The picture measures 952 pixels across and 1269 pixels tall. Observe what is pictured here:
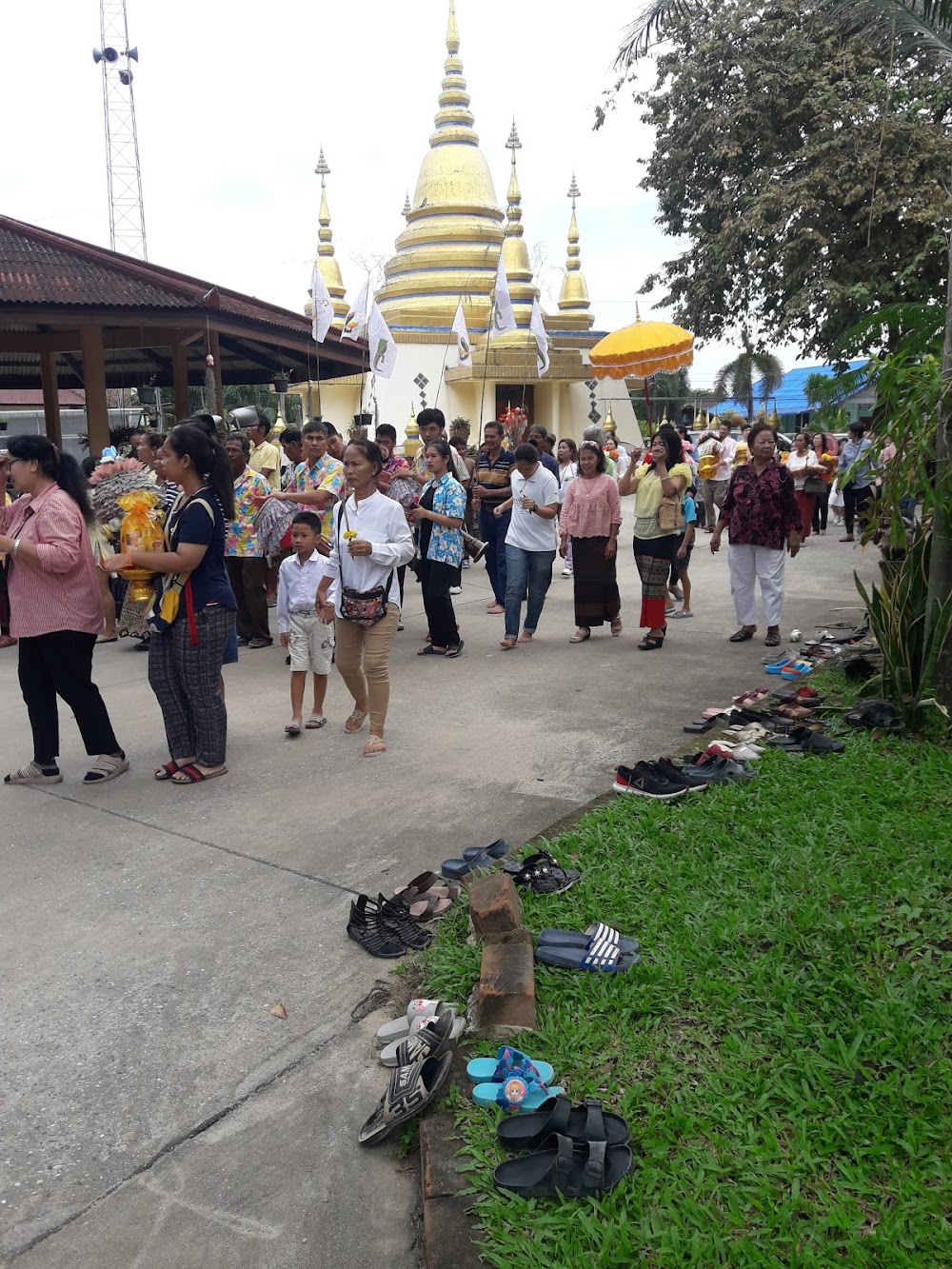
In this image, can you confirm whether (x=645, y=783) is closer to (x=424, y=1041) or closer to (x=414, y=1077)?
(x=424, y=1041)

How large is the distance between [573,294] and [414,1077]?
33202mm

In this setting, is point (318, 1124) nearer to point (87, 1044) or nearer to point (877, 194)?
point (87, 1044)

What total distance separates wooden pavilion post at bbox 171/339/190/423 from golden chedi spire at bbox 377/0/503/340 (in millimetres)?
12851

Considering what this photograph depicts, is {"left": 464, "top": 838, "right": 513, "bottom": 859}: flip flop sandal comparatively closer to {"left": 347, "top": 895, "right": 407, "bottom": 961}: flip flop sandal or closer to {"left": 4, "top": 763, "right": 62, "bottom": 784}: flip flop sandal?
{"left": 347, "top": 895, "right": 407, "bottom": 961}: flip flop sandal

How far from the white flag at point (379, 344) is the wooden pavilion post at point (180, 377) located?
2.79 meters

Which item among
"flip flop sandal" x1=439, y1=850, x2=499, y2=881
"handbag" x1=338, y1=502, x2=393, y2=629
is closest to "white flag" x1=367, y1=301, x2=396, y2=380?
"handbag" x1=338, y1=502, x2=393, y2=629

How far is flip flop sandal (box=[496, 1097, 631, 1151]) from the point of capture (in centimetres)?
227

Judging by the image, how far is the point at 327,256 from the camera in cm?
3331

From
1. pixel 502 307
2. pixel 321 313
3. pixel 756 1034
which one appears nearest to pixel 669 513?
pixel 756 1034

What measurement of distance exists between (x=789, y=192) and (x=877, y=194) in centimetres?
159

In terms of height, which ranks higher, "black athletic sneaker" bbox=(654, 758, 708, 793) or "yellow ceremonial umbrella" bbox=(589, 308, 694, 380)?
"yellow ceremonial umbrella" bbox=(589, 308, 694, 380)

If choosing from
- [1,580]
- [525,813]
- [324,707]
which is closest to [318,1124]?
[525,813]

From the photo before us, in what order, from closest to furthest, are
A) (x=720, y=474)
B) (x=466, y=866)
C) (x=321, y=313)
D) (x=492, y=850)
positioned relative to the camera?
(x=466, y=866) < (x=492, y=850) < (x=321, y=313) < (x=720, y=474)

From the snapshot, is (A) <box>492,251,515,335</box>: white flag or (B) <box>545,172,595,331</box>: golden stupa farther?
(B) <box>545,172,595,331</box>: golden stupa
